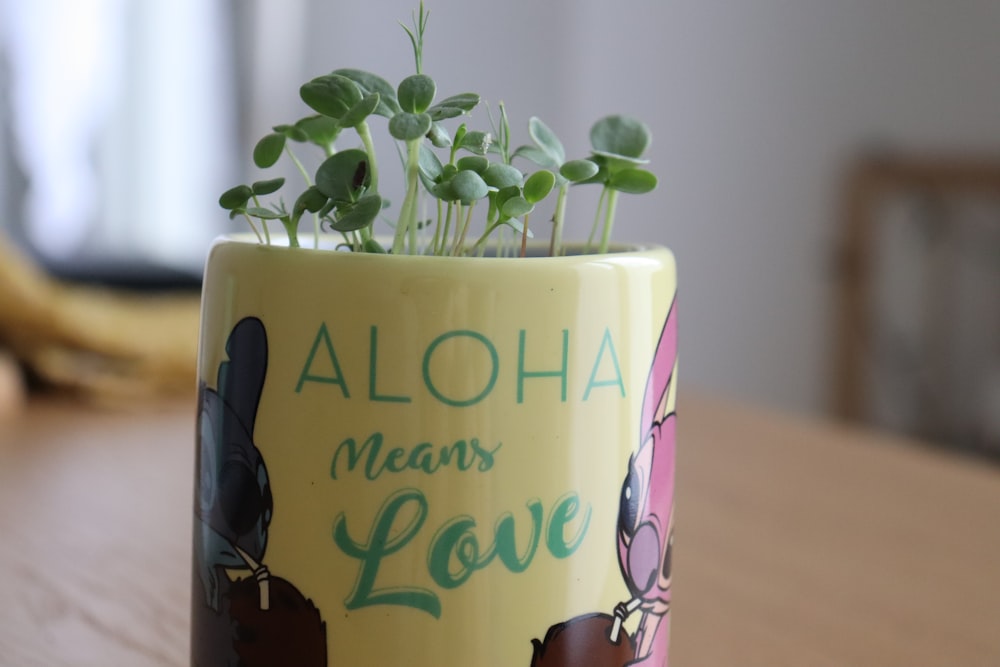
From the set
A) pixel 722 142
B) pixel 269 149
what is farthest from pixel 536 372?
pixel 722 142

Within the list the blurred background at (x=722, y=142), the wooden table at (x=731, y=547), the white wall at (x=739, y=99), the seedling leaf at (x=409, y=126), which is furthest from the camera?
the white wall at (x=739, y=99)

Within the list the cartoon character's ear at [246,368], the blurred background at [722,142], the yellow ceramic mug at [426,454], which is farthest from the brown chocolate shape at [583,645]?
the blurred background at [722,142]

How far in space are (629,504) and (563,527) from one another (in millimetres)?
27

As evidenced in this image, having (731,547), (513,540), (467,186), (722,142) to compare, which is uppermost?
(722,142)

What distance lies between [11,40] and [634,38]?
1557 millimetres

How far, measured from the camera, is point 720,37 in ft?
8.63

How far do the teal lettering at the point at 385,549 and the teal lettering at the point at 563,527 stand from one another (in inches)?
1.5

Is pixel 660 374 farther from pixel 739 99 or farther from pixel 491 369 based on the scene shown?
pixel 739 99

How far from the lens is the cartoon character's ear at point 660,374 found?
327 millimetres

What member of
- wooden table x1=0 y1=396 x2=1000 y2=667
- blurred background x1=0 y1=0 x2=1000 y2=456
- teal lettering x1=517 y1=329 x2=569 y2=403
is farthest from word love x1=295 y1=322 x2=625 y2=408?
blurred background x1=0 y1=0 x2=1000 y2=456

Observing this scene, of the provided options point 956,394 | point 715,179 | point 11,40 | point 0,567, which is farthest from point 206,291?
point 715,179

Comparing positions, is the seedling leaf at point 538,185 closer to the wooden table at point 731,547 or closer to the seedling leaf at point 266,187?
the seedling leaf at point 266,187

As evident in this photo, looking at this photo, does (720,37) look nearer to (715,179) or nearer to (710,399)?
(715,179)

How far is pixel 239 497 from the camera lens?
1.04 feet
